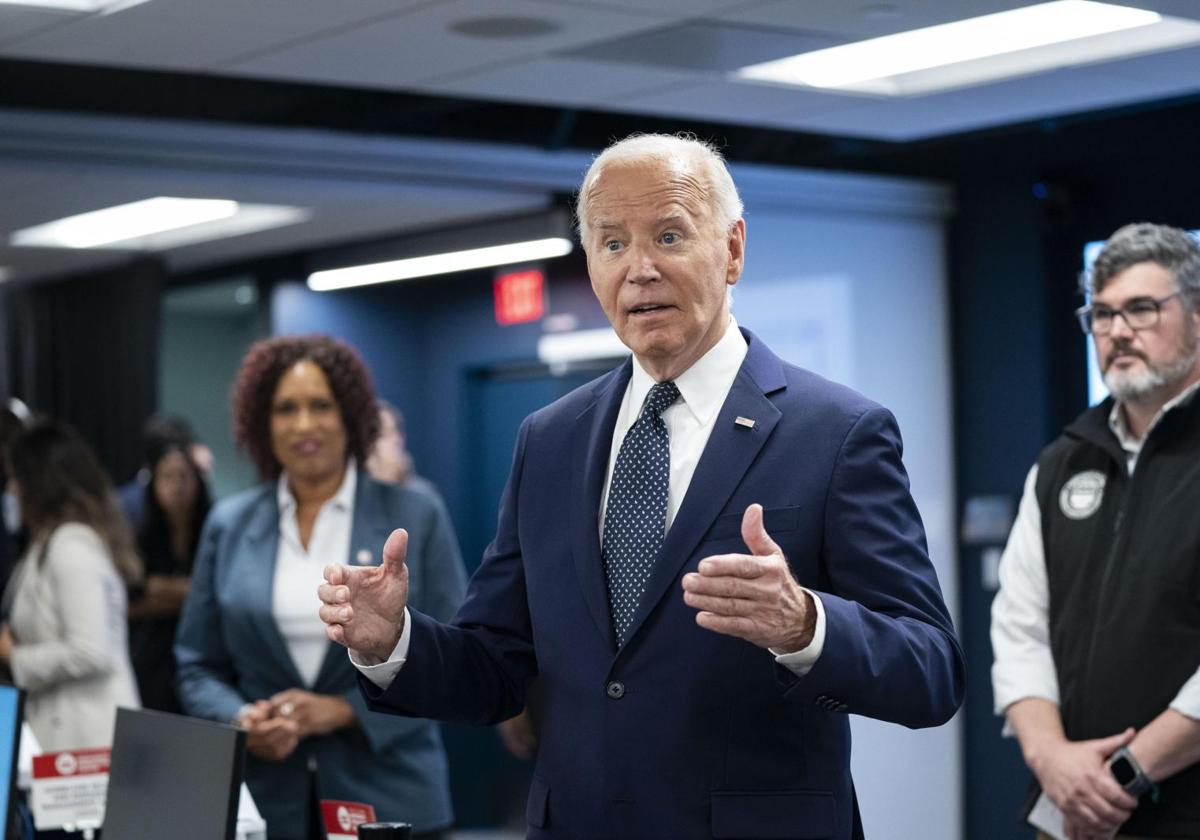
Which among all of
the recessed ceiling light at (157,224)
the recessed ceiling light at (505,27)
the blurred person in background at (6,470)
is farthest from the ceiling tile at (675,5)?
the blurred person in background at (6,470)

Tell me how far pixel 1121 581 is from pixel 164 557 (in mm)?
4342

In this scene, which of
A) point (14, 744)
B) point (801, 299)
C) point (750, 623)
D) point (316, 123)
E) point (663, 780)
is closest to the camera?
point (750, 623)

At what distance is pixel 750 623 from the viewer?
1733 millimetres

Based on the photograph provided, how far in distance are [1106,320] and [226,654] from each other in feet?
6.70

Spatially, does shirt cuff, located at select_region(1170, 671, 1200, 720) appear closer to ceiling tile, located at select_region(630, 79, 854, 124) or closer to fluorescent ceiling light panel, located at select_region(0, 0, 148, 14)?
ceiling tile, located at select_region(630, 79, 854, 124)

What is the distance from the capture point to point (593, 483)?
2195mm

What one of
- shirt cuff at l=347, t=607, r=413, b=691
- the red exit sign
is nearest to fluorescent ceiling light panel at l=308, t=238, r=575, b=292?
the red exit sign

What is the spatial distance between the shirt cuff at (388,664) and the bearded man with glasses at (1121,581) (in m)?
1.70

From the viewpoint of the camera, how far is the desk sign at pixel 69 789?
3.03 meters

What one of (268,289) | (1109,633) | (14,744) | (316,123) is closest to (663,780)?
(14,744)

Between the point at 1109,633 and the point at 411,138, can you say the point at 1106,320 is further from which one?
the point at 411,138

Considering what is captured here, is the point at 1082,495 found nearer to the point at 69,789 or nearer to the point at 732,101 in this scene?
the point at 69,789

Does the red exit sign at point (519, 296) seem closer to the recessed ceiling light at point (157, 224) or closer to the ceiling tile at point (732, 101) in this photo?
the recessed ceiling light at point (157, 224)

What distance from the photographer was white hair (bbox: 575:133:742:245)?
→ 85.0 inches
